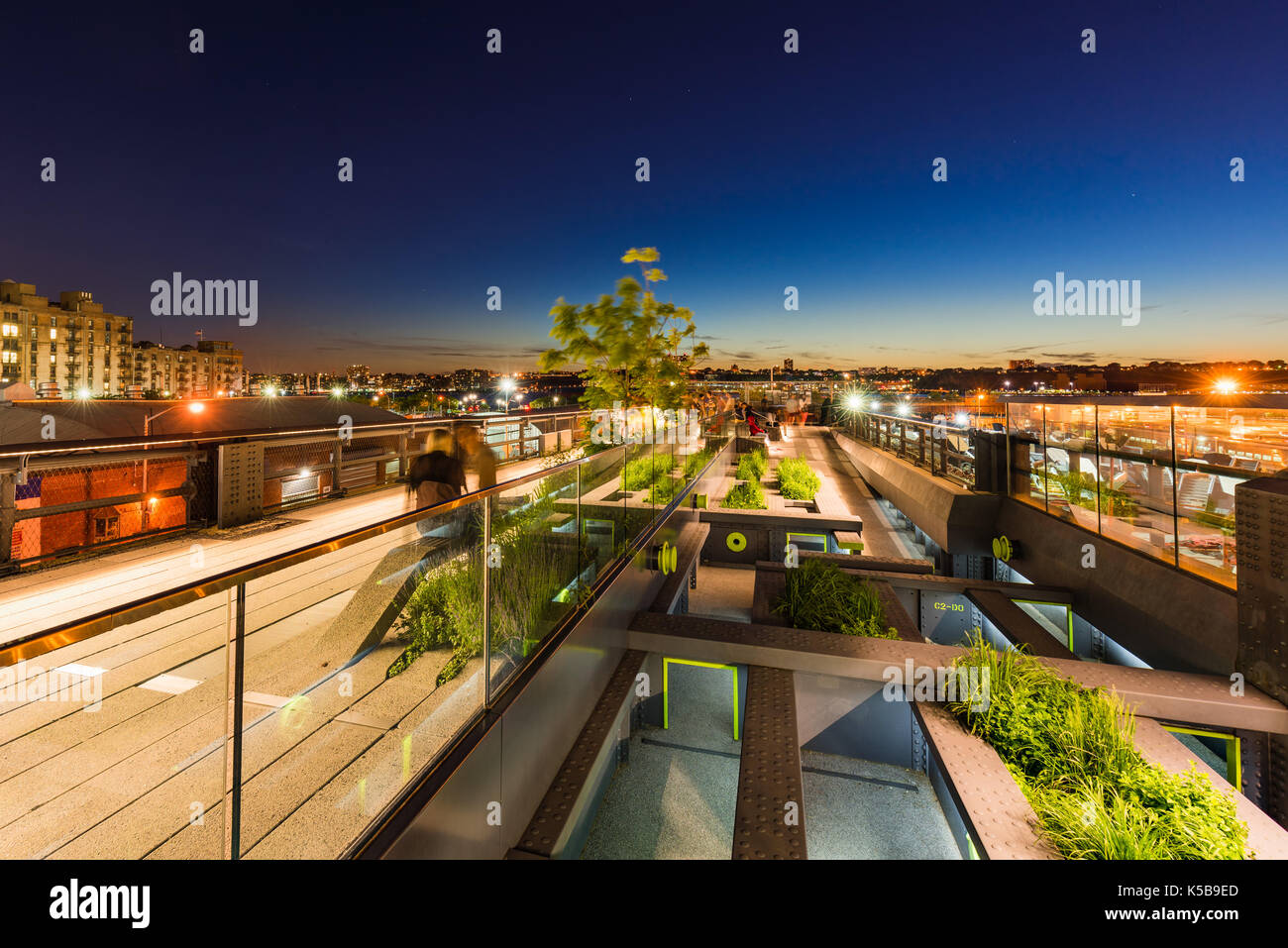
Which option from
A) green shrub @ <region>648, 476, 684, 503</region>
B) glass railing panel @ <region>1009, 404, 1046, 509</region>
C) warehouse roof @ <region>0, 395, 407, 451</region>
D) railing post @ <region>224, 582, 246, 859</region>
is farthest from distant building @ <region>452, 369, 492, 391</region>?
railing post @ <region>224, 582, 246, 859</region>

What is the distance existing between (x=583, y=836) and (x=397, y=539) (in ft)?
8.73

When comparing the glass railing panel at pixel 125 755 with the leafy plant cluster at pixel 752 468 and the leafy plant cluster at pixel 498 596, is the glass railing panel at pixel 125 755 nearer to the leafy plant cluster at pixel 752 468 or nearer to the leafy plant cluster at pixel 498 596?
the leafy plant cluster at pixel 498 596

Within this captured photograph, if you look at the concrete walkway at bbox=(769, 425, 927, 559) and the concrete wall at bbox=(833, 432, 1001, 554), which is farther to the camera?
the concrete walkway at bbox=(769, 425, 927, 559)

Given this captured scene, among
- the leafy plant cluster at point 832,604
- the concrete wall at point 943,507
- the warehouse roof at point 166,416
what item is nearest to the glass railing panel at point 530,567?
the leafy plant cluster at point 832,604

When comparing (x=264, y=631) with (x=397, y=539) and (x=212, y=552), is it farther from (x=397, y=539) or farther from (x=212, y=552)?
(x=212, y=552)

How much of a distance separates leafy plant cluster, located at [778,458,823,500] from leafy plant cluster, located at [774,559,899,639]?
A: 16.0 ft

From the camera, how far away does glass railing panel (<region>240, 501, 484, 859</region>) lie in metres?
1.66

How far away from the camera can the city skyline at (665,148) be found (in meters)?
12.3

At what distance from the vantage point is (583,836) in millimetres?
3631

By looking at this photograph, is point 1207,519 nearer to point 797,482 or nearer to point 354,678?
point 354,678

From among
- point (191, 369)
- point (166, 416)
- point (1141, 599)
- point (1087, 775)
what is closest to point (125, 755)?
point (1087, 775)

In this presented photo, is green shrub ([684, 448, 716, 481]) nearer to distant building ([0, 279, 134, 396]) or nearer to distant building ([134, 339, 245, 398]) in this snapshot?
distant building ([0, 279, 134, 396])

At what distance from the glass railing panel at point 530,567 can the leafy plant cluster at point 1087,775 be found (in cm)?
296

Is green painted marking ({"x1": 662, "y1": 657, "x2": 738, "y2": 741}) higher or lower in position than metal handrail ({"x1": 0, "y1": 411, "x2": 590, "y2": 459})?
lower
